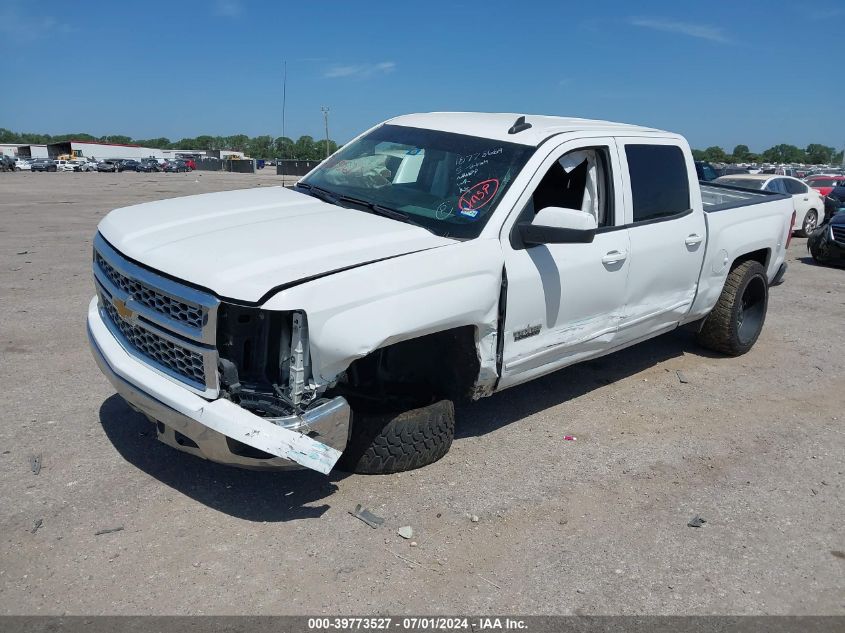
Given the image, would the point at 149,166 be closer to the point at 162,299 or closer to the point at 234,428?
the point at 162,299

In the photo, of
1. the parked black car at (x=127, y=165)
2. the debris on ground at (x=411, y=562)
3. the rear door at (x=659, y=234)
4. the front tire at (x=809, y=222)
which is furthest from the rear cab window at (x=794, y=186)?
the parked black car at (x=127, y=165)

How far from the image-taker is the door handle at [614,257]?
4480mm

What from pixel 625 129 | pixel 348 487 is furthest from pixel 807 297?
pixel 348 487

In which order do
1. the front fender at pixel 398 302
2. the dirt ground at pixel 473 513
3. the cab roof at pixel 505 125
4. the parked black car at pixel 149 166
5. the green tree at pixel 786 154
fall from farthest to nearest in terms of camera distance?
the green tree at pixel 786 154 < the parked black car at pixel 149 166 < the cab roof at pixel 505 125 < the front fender at pixel 398 302 < the dirt ground at pixel 473 513

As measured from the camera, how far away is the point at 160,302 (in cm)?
330

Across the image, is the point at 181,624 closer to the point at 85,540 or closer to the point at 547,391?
the point at 85,540

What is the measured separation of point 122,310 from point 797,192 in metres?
17.5

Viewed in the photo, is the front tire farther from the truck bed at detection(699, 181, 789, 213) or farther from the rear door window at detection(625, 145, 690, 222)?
the rear door window at detection(625, 145, 690, 222)

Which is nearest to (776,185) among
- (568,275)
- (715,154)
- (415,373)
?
(568,275)

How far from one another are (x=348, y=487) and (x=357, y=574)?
2.48 feet

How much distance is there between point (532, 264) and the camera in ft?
13.1

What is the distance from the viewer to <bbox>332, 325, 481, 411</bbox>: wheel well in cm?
379

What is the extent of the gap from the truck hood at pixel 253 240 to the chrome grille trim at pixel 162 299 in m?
0.05

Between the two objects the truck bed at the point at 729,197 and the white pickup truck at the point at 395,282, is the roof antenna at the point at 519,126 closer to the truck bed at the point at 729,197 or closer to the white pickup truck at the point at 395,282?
the white pickup truck at the point at 395,282
